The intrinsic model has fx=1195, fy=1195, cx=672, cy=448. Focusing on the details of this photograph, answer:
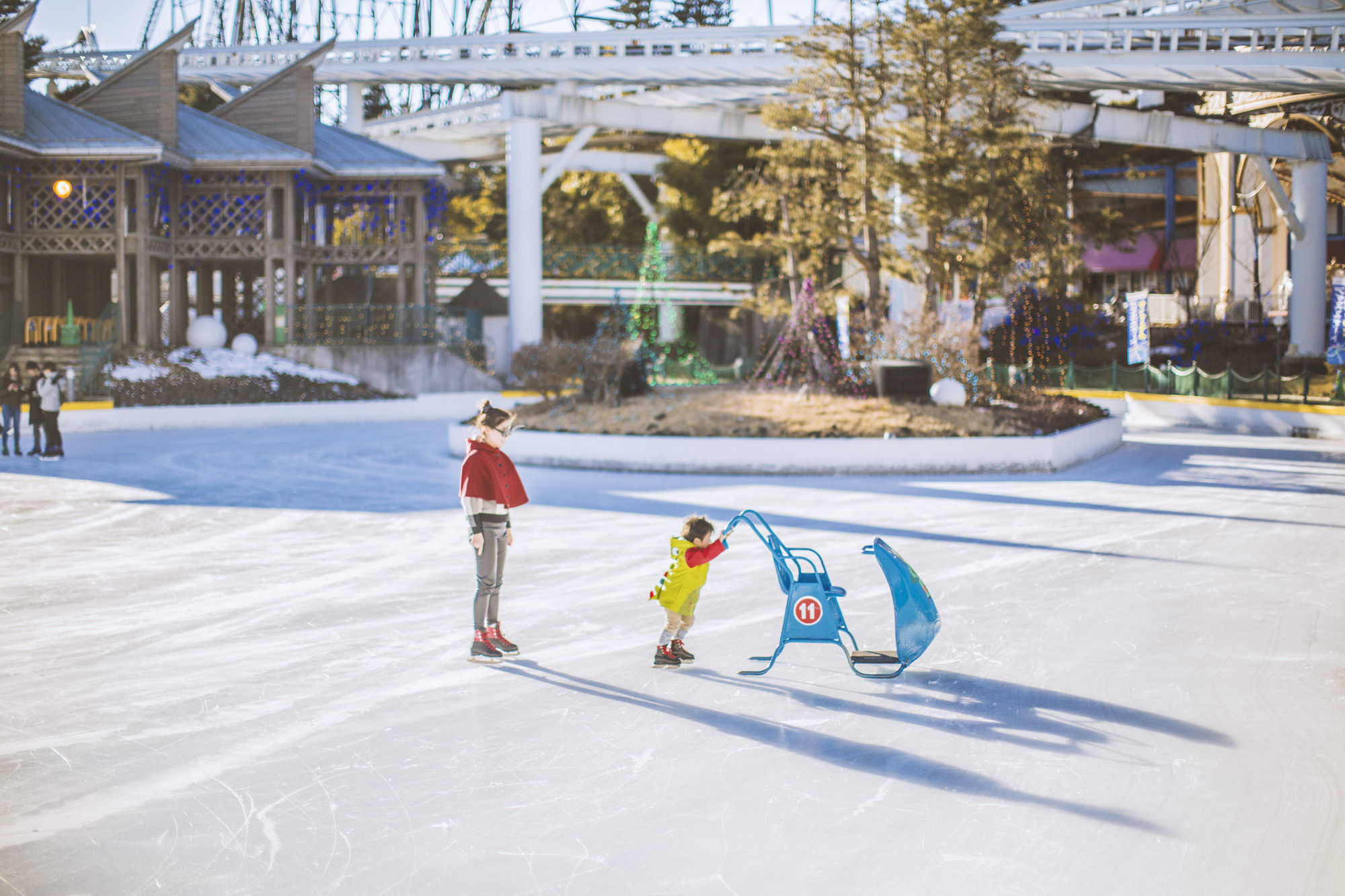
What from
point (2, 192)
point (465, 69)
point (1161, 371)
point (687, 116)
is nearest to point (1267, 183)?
point (1161, 371)

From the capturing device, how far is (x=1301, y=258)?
3522 centimetres

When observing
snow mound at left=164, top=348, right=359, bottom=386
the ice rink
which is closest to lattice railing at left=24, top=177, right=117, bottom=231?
snow mound at left=164, top=348, right=359, bottom=386

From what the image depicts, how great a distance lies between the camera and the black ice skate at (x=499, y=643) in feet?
23.6

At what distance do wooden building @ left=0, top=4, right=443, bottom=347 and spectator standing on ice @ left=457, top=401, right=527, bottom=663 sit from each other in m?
26.4

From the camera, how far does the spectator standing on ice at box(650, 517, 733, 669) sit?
6.74 meters

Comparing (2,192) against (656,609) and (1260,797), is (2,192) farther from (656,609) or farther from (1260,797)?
(1260,797)

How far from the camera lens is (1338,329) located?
25812mm

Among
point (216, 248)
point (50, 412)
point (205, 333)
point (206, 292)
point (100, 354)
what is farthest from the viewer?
point (206, 292)

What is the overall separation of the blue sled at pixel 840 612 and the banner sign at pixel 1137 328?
22972 mm

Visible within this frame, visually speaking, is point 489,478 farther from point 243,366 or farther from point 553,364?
point 243,366

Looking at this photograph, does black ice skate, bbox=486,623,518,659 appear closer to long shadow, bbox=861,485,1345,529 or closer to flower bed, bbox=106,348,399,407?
long shadow, bbox=861,485,1345,529

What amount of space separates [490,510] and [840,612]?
213 centimetres

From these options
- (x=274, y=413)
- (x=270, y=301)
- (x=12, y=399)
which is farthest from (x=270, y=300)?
(x=12, y=399)

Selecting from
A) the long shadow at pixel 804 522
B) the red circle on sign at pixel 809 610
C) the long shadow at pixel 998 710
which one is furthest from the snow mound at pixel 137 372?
the red circle on sign at pixel 809 610
